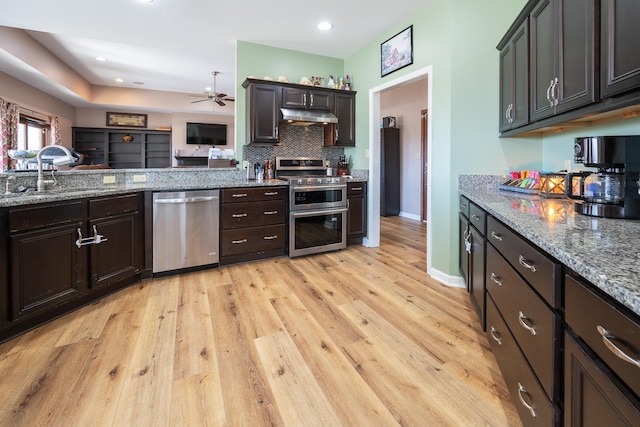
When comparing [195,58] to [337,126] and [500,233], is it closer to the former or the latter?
[337,126]

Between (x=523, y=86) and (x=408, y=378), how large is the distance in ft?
6.83

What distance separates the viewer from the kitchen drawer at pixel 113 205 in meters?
2.43

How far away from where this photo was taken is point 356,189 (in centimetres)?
420

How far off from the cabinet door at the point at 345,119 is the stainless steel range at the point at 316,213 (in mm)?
682

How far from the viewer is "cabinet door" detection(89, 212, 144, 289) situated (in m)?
2.45

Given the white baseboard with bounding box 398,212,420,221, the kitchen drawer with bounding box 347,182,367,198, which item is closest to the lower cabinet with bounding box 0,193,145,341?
the kitchen drawer with bounding box 347,182,367,198

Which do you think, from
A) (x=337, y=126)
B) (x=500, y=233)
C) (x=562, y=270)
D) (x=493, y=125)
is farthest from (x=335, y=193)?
(x=562, y=270)

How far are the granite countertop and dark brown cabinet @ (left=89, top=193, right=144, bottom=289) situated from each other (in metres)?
2.75

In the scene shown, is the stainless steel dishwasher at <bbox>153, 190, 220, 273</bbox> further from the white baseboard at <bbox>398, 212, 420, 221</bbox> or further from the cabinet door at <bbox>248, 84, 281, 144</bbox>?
the white baseboard at <bbox>398, 212, 420, 221</bbox>

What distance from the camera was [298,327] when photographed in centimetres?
213

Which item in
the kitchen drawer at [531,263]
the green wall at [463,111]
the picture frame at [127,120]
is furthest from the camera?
the picture frame at [127,120]

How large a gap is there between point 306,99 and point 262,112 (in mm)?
627

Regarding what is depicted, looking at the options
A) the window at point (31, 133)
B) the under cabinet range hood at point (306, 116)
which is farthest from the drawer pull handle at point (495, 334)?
the window at point (31, 133)

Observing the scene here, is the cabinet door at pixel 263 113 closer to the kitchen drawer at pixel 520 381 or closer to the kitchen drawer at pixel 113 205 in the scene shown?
the kitchen drawer at pixel 113 205
